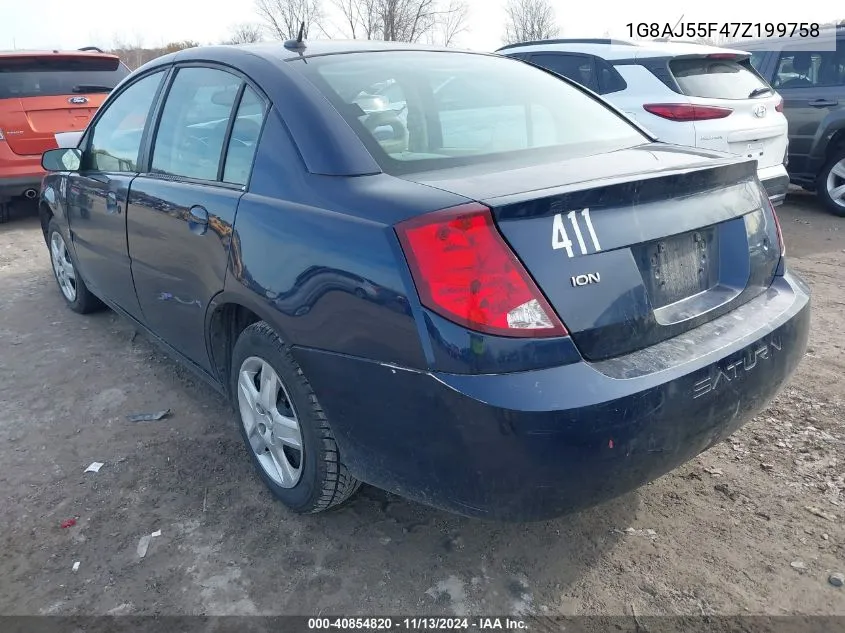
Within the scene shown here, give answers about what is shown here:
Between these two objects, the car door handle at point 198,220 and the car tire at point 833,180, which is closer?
the car door handle at point 198,220

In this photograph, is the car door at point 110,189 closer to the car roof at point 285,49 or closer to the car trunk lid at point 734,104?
the car roof at point 285,49

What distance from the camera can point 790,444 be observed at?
2.92m

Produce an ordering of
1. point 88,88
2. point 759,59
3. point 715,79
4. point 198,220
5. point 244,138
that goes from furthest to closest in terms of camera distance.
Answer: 1. point 759,59
2. point 88,88
3. point 715,79
4. point 198,220
5. point 244,138

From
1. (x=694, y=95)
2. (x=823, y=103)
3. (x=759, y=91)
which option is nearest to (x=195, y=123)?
(x=694, y=95)

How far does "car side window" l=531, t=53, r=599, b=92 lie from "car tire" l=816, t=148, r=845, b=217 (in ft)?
9.45

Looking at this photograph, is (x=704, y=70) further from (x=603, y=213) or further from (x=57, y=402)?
(x=57, y=402)

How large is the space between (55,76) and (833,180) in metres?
8.45

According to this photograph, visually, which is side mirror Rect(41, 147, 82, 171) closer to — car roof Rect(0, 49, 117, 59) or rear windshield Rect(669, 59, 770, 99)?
car roof Rect(0, 49, 117, 59)

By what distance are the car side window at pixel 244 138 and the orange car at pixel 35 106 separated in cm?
576

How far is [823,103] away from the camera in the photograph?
720cm

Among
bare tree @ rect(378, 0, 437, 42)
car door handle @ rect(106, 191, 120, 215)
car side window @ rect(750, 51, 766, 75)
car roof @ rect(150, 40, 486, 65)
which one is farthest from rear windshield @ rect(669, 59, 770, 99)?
bare tree @ rect(378, 0, 437, 42)

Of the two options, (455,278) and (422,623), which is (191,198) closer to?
(455,278)

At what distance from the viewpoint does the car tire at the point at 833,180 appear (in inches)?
282

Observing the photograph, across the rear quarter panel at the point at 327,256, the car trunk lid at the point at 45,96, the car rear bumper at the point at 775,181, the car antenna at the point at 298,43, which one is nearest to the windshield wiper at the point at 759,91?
the car rear bumper at the point at 775,181
